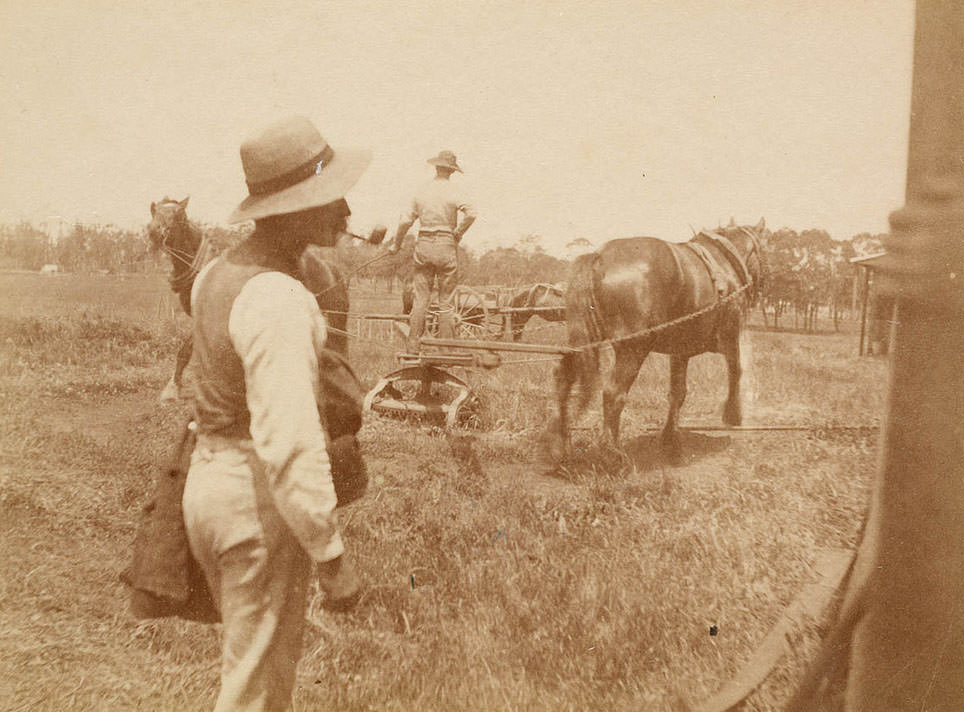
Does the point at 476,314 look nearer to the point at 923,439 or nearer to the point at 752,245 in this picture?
the point at 752,245

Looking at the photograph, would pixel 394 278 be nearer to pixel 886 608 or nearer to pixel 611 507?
pixel 611 507

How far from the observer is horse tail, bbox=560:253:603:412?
4.82m

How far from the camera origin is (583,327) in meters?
4.89

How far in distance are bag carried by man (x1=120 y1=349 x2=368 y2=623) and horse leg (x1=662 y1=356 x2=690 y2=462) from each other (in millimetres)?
3383

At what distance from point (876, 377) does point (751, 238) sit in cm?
329

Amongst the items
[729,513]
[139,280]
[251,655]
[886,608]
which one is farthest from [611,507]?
[139,280]

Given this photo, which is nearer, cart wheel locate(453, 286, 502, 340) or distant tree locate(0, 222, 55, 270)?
distant tree locate(0, 222, 55, 270)

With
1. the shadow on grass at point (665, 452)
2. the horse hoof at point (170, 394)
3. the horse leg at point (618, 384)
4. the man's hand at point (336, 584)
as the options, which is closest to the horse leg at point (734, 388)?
the shadow on grass at point (665, 452)

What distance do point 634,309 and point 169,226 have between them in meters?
3.42

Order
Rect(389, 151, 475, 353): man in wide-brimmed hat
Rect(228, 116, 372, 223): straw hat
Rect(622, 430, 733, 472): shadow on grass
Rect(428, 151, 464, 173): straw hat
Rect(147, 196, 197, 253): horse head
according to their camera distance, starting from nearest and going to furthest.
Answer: Rect(228, 116, 372, 223): straw hat
Rect(428, 151, 464, 173): straw hat
Rect(389, 151, 475, 353): man in wide-brimmed hat
Rect(147, 196, 197, 253): horse head
Rect(622, 430, 733, 472): shadow on grass

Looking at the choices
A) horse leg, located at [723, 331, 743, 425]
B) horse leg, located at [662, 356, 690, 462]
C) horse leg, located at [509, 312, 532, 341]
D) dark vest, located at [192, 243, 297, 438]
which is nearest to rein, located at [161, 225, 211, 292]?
horse leg, located at [509, 312, 532, 341]

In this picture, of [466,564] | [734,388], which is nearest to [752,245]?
[734,388]

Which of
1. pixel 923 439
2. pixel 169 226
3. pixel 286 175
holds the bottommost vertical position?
pixel 923 439

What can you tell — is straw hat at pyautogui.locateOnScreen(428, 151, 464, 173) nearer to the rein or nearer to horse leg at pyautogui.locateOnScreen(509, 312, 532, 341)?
the rein
